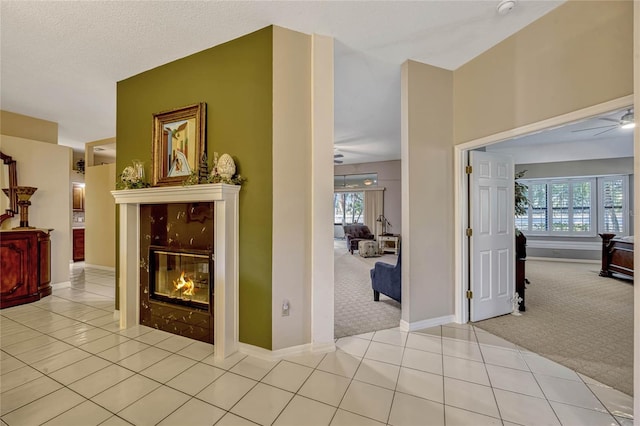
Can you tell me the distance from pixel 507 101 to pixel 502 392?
258cm

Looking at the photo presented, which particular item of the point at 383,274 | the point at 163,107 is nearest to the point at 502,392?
the point at 383,274

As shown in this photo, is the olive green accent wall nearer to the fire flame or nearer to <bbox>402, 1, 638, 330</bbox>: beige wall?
the fire flame

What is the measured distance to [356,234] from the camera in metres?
8.84

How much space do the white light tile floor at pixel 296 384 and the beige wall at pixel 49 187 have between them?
6.82 feet

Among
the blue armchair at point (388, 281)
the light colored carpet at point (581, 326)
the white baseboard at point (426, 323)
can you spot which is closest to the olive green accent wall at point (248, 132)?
the white baseboard at point (426, 323)

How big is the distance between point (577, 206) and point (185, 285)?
9192 millimetres

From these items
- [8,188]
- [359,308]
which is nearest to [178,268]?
[359,308]

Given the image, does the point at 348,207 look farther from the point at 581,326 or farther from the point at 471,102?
the point at 581,326

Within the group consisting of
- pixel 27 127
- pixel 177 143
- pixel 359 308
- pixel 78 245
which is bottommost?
pixel 359 308

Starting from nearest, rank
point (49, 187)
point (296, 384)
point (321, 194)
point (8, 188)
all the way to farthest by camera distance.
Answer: point (296, 384) < point (321, 194) < point (8, 188) < point (49, 187)

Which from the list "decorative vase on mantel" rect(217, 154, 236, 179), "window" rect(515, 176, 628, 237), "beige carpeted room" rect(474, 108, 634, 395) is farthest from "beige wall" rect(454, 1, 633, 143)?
"window" rect(515, 176, 628, 237)

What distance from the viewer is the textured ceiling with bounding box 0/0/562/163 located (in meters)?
2.23

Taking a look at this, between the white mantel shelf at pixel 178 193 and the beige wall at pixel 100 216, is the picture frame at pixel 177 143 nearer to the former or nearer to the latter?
the white mantel shelf at pixel 178 193

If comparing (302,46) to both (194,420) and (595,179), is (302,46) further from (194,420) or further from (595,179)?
(595,179)
